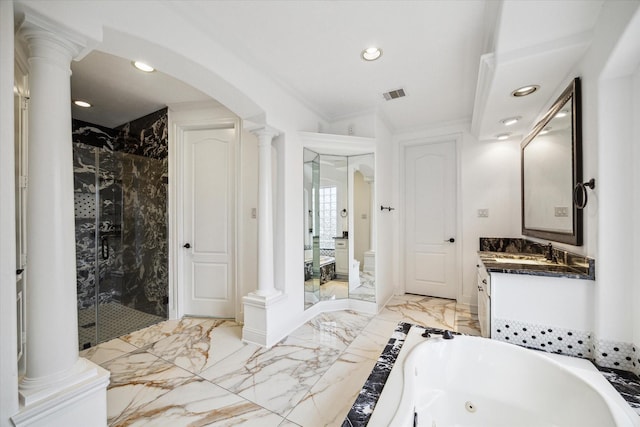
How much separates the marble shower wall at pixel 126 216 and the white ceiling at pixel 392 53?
55cm

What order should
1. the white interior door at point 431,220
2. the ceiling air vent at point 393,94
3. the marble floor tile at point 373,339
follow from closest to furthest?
the marble floor tile at point 373,339, the ceiling air vent at point 393,94, the white interior door at point 431,220

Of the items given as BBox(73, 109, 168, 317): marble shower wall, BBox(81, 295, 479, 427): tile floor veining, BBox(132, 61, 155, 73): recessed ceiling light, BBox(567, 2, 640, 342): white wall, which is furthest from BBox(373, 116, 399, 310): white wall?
BBox(73, 109, 168, 317): marble shower wall

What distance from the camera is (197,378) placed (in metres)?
1.93

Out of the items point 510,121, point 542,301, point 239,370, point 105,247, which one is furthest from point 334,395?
point 105,247

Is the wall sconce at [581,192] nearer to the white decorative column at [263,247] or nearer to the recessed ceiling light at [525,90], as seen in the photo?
the recessed ceiling light at [525,90]

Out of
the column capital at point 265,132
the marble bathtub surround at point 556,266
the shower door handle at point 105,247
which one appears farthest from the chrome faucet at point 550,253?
the shower door handle at point 105,247

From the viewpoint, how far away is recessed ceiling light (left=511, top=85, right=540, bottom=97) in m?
1.97

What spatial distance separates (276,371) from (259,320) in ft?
1.69

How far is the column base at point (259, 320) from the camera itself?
7.81 ft

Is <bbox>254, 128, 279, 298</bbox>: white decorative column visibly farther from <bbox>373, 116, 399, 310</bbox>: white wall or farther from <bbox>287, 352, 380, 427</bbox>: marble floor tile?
<bbox>373, 116, 399, 310</bbox>: white wall

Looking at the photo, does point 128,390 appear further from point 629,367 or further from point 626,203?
point 626,203

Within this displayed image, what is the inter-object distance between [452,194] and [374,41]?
2.42 meters

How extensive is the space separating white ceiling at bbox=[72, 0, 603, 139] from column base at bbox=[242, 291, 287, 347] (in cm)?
206

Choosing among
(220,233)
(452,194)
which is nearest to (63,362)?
(220,233)
